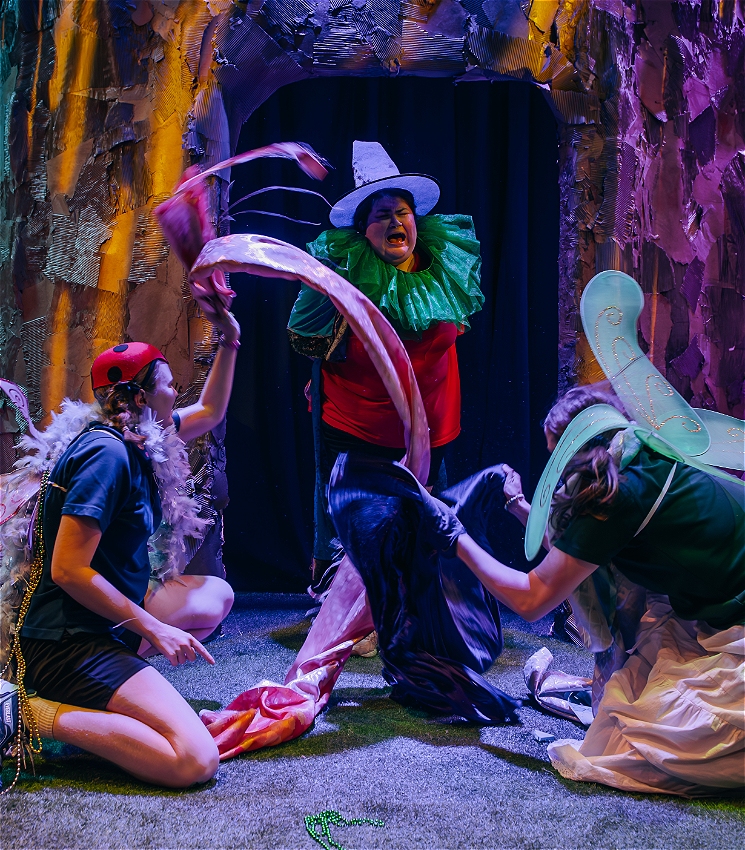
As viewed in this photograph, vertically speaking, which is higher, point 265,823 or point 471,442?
point 471,442

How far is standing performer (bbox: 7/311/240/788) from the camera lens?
5.72 feet

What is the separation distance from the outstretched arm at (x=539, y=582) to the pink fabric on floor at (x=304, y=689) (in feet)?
2.04

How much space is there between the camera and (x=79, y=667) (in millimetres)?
1802

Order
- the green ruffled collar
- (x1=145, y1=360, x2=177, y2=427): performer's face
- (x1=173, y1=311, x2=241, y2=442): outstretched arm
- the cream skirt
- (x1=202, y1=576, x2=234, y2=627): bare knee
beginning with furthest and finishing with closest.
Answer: the green ruffled collar → (x1=202, y1=576, x2=234, y2=627): bare knee → (x1=173, y1=311, x2=241, y2=442): outstretched arm → (x1=145, y1=360, x2=177, y2=427): performer's face → the cream skirt

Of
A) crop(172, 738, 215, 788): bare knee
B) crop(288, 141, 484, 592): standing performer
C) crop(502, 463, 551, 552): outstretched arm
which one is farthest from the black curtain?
crop(172, 738, 215, 788): bare knee

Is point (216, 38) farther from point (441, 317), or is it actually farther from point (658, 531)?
point (658, 531)

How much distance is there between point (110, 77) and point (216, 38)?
413 millimetres

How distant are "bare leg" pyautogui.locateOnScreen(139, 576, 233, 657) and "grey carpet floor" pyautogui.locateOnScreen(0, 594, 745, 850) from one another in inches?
18.6

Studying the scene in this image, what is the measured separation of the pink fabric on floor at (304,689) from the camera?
1976 mm

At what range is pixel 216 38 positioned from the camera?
2.80 metres

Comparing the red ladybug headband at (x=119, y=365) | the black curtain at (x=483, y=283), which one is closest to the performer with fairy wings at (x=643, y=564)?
the red ladybug headband at (x=119, y=365)

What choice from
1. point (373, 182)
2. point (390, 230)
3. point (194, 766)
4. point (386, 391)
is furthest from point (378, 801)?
point (373, 182)

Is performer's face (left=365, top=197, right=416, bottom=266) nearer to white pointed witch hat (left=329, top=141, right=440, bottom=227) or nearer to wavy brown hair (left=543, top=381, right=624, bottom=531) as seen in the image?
white pointed witch hat (left=329, top=141, right=440, bottom=227)

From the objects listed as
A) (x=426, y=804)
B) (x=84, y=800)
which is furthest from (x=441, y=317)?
(x=84, y=800)
